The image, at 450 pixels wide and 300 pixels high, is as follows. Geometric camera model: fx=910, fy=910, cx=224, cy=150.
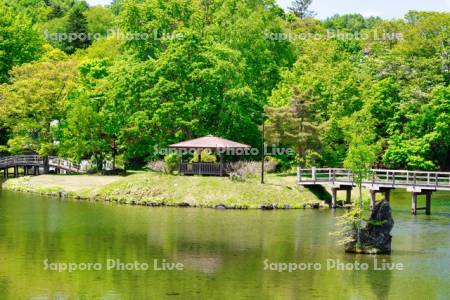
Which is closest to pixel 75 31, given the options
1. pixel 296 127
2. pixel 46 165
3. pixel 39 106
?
pixel 46 165

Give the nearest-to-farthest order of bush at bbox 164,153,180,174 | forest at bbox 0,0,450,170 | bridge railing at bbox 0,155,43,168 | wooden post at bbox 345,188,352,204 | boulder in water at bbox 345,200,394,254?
1. boulder in water at bbox 345,200,394,254
2. wooden post at bbox 345,188,352,204
3. bush at bbox 164,153,180,174
4. forest at bbox 0,0,450,170
5. bridge railing at bbox 0,155,43,168

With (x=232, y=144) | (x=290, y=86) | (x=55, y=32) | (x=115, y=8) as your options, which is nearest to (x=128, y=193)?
A: (x=232, y=144)

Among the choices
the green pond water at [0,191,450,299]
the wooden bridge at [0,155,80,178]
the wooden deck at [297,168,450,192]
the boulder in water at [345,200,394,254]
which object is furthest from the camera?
the wooden bridge at [0,155,80,178]

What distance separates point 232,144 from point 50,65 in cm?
2368

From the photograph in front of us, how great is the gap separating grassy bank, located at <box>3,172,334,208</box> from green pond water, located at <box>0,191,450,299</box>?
231 cm

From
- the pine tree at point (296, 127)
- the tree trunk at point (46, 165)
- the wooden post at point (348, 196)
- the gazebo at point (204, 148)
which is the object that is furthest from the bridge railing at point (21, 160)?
the wooden post at point (348, 196)

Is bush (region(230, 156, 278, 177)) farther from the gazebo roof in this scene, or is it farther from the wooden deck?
the wooden deck

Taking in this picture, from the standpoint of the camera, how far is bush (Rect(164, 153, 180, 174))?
67312mm

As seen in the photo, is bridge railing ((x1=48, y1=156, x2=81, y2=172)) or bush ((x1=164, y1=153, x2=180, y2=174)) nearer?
bush ((x1=164, y1=153, x2=180, y2=174))

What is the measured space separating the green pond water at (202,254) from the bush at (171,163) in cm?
930

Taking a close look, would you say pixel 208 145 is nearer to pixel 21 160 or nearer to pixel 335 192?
pixel 335 192

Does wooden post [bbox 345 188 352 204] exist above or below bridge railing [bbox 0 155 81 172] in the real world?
below

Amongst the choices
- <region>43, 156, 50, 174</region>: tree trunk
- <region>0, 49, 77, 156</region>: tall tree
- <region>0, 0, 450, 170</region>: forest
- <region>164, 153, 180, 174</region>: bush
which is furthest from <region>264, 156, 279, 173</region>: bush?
<region>43, 156, 50, 174</region>: tree trunk

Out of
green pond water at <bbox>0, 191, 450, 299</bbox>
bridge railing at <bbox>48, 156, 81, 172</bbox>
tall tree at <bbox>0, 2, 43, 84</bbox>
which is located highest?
tall tree at <bbox>0, 2, 43, 84</bbox>
